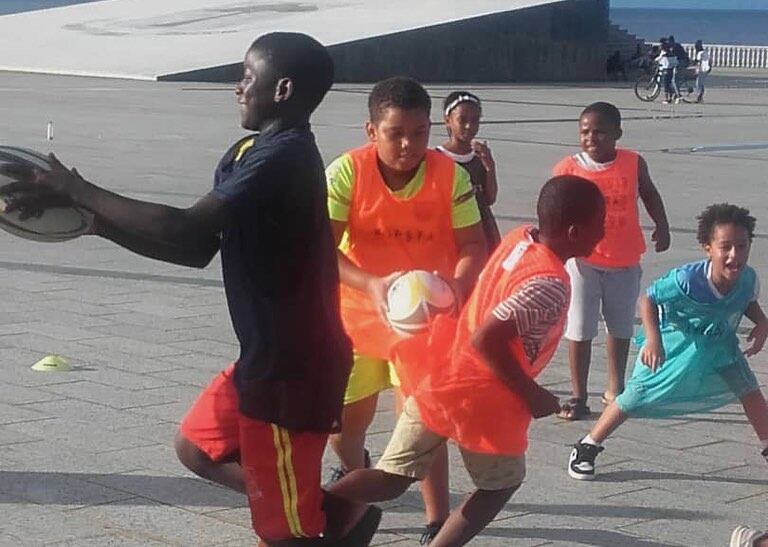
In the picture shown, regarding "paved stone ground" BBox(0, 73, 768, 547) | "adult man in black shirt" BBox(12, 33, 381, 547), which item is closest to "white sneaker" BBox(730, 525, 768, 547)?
"paved stone ground" BBox(0, 73, 768, 547)

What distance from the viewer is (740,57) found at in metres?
59.3

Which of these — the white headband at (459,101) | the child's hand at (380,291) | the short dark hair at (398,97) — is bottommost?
the child's hand at (380,291)

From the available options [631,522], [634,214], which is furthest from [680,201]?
[631,522]

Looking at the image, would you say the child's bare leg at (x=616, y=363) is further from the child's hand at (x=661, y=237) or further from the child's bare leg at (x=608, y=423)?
the child's bare leg at (x=608, y=423)

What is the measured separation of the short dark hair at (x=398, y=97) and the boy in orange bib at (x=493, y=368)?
63cm

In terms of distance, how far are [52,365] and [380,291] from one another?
3324mm

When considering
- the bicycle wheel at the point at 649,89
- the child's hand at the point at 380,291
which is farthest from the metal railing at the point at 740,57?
the child's hand at the point at 380,291

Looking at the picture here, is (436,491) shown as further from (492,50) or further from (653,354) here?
(492,50)

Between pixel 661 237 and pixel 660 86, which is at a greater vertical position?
pixel 661 237

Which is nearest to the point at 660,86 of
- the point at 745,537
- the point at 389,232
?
the point at 389,232

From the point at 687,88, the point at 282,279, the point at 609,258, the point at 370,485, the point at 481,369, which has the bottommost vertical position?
the point at 687,88

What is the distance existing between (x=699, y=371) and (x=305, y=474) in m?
2.68

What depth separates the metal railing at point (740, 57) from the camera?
58.9 meters

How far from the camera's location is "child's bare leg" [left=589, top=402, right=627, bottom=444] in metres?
6.02
